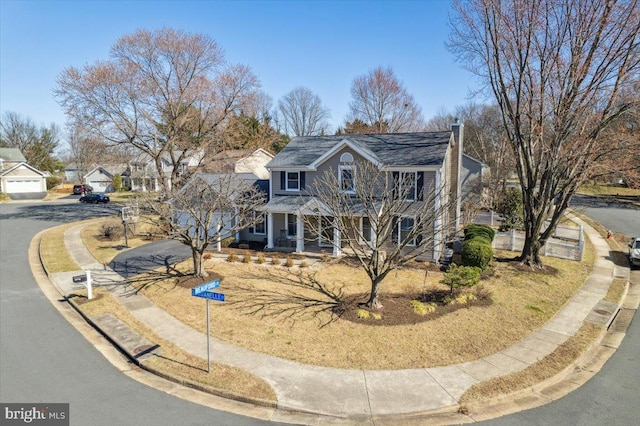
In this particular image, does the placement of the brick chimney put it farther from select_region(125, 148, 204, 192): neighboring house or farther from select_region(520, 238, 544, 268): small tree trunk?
select_region(125, 148, 204, 192): neighboring house

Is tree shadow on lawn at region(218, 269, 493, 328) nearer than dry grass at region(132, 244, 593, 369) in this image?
No

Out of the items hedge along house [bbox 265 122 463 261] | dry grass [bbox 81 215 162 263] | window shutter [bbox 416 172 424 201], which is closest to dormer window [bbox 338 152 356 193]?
hedge along house [bbox 265 122 463 261]

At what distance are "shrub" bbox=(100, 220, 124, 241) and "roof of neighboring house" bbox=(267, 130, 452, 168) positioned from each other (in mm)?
12271

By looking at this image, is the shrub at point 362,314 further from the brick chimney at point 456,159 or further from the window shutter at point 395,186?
the brick chimney at point 456,159

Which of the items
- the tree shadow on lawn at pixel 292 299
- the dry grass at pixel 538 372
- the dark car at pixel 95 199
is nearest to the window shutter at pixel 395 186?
the tree shadow on lawn at pixel 292 299

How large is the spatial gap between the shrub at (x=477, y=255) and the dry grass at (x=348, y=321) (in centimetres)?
92

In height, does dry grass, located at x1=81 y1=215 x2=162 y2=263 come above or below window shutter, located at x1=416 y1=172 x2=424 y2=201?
below

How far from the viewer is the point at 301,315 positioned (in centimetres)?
1370

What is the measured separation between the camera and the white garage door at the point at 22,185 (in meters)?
55.2

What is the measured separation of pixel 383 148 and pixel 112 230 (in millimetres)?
20298

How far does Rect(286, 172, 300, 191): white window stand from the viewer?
25.0 metres

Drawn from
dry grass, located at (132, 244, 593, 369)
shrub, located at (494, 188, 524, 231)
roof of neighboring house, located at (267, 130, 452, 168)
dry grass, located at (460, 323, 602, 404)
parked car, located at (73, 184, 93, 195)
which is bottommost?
dry grass, located at (460, 323, 602, 404)

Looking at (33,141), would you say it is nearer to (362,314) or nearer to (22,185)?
(22,185)

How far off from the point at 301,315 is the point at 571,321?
9942 mm
